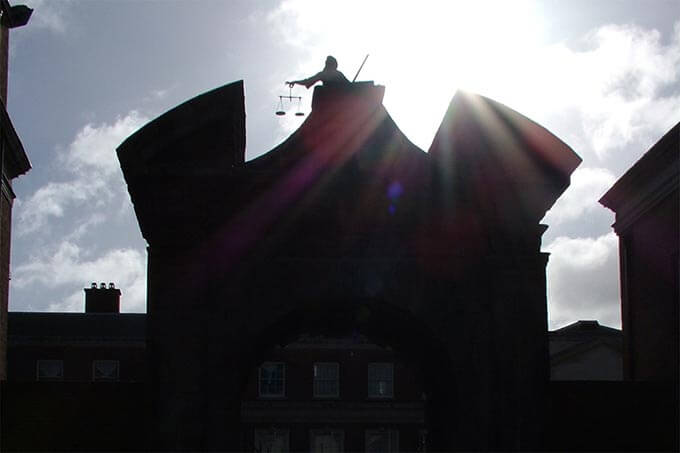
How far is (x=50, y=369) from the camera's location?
193 ft

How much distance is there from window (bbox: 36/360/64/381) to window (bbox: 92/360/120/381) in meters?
1.66

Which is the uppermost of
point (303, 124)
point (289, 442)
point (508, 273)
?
point (303, 124)

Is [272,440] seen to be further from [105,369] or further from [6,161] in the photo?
[6,161]

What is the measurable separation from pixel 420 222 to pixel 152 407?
5.25 m

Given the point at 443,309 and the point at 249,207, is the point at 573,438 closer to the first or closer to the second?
the point at 443,309

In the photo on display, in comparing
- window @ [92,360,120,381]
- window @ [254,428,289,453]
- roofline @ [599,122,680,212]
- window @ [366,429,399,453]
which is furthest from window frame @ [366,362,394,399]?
roofline @ [599,122,680,212]

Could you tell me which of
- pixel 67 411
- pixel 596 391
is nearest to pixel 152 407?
pixel 67 411

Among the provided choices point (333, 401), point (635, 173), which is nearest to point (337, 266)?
point (635, 173)

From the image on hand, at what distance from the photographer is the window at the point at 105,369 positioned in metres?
58.8

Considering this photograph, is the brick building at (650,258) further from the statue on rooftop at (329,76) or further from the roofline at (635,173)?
the statue on rooftop at (329,76)

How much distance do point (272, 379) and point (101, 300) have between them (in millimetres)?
10076

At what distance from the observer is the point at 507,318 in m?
18.7

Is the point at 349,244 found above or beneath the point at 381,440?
above

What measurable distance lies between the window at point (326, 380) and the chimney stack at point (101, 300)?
37.0 ft
